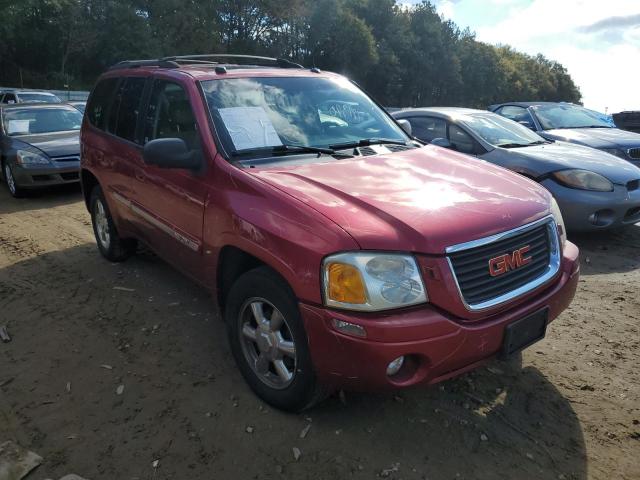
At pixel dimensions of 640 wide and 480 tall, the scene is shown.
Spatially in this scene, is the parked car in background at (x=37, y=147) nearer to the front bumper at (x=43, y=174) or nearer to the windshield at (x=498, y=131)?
the front bumper at (x=43, y=174)

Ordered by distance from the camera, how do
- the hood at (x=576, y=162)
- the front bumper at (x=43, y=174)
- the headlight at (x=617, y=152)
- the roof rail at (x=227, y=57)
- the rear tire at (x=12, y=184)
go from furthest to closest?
the rear tire at (x=12, y=184)
the front bumper at (x=43, y=174)
the headlight at (x=617, y=152)
the hood at (x=576, y=162)
the roof rail at (x=227, y=57)

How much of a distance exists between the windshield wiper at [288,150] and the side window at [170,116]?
35 centimetres

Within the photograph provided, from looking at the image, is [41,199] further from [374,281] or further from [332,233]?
[374,281]

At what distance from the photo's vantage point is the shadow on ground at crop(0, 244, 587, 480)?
2.44 meters

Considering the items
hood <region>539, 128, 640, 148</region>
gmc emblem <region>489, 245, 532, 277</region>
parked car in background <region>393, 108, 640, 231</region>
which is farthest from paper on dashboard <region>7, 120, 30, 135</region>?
gmc emblem <region>489, 245, 532, 277</region>

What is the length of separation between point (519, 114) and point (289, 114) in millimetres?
6952

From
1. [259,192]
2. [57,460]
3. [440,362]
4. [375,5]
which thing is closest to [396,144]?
[259,192]

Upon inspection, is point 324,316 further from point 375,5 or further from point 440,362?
point 375,5

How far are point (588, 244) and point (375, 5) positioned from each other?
5354 centimetres

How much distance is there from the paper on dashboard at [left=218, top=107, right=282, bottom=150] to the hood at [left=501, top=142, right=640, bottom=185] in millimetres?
3808

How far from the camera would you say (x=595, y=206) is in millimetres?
5449

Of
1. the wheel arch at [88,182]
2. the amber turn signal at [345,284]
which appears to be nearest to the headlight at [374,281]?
the amber turn signal at [345,284]

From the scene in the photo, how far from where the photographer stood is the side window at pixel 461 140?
6438 millimetres

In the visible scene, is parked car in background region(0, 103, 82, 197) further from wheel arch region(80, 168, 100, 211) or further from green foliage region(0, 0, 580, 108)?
green foliage region(0, 0, 580, 108)
